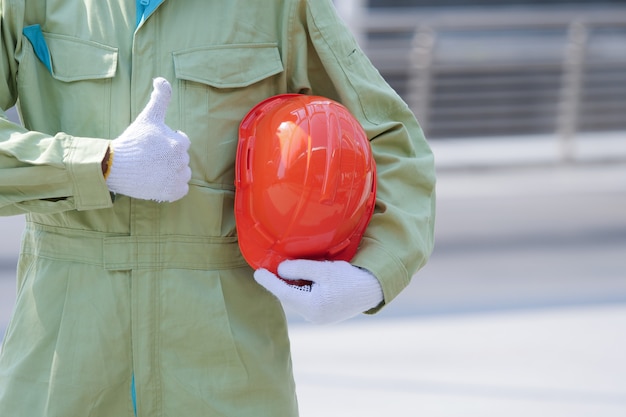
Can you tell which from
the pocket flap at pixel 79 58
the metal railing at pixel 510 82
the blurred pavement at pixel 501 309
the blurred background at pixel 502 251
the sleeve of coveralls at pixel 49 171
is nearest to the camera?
the sleeve of coveralls at pixel 49 171

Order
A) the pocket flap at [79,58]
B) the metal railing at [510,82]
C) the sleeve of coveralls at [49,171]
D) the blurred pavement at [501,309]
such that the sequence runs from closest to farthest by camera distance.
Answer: the sleeve of coveralls at [49,171], the pocket flap at [79,58], the blurred pavement at [501,309], the metal railing at [510,82]

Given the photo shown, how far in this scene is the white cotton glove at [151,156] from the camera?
5.99 ft

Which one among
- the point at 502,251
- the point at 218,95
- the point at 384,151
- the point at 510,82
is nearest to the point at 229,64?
the point at 218,95

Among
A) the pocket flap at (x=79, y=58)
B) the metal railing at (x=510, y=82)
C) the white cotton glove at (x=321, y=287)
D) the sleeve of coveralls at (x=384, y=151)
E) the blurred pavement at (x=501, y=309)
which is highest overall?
the pocket flap at (x=79, y=58)

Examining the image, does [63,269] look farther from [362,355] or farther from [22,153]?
[362,355]

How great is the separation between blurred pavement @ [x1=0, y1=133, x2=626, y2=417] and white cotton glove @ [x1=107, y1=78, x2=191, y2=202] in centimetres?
254

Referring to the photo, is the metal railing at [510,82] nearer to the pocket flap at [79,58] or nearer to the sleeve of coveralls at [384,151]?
the sleeve of coveralls at [384,151]

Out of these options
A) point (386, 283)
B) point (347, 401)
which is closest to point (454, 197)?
point (347, 401)

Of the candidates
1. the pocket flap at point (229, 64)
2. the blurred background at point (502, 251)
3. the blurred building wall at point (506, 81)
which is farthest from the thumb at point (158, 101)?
the blurred building wall at point (506, 81)

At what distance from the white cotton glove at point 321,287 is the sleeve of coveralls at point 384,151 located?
0.04 m

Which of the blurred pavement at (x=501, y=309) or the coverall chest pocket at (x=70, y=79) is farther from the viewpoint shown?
the blurred pavement at (x=501, y=309)

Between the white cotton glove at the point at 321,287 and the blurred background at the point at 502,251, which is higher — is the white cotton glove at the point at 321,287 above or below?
above

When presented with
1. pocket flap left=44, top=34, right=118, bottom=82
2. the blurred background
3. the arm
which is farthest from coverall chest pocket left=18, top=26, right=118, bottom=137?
the blurred background

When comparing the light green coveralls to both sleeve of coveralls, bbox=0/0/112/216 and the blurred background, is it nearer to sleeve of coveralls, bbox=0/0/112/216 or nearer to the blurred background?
sleeve of coveralls, bbox=0/0/112/216
